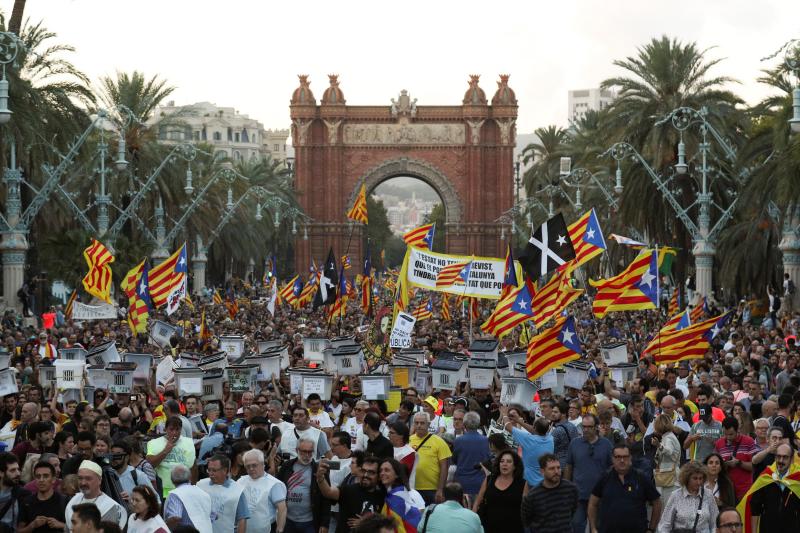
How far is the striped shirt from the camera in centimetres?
986

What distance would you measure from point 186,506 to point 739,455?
4.65m

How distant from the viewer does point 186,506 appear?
9.34 meters

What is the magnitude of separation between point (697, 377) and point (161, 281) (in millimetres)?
12503

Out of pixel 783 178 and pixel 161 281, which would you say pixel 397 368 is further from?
pixel 783 178

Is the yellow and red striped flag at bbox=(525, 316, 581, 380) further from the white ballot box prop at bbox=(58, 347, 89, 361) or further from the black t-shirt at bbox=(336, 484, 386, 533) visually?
the black t-shirt at bbox=(336, 484, 386, 533)

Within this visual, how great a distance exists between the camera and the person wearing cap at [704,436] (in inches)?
482

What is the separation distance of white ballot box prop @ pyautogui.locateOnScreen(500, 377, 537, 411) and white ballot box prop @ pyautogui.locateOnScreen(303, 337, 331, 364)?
7.98 meters

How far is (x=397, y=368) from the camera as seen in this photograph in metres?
17.7

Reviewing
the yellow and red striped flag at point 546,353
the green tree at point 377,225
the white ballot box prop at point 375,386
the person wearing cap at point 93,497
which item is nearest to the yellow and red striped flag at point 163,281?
the yellow and red striped flag at point 546,353

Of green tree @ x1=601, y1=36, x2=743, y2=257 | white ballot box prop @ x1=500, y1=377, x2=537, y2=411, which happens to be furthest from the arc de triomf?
white ballot box prop @ x1=500, y1=377, x2=537, y2=411

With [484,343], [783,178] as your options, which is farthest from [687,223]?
[484,343]

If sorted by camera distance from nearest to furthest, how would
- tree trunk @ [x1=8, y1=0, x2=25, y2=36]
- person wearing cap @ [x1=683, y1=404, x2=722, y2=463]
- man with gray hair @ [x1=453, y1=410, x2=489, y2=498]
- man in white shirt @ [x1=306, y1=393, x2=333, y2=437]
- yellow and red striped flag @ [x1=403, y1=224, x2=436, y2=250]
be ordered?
man with gray hair @ [x1=453, y1=410, x2=489, y2=498] → person wearing cap @ [x1=683, y1=404, x2=722, y2=463] → man in white shirt @ [x1=306, y1=393, x2=333, y2=437] → yellow and red striped flag @ [x1=403, y1=224, x2=436, y2=250] → tree trunk @ [x1=8, y1=0, x2=25, y2=36]

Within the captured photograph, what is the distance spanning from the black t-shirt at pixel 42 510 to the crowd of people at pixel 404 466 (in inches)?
0.5

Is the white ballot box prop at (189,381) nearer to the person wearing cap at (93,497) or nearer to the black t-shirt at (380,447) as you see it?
the black t-shirt at (380,447)
